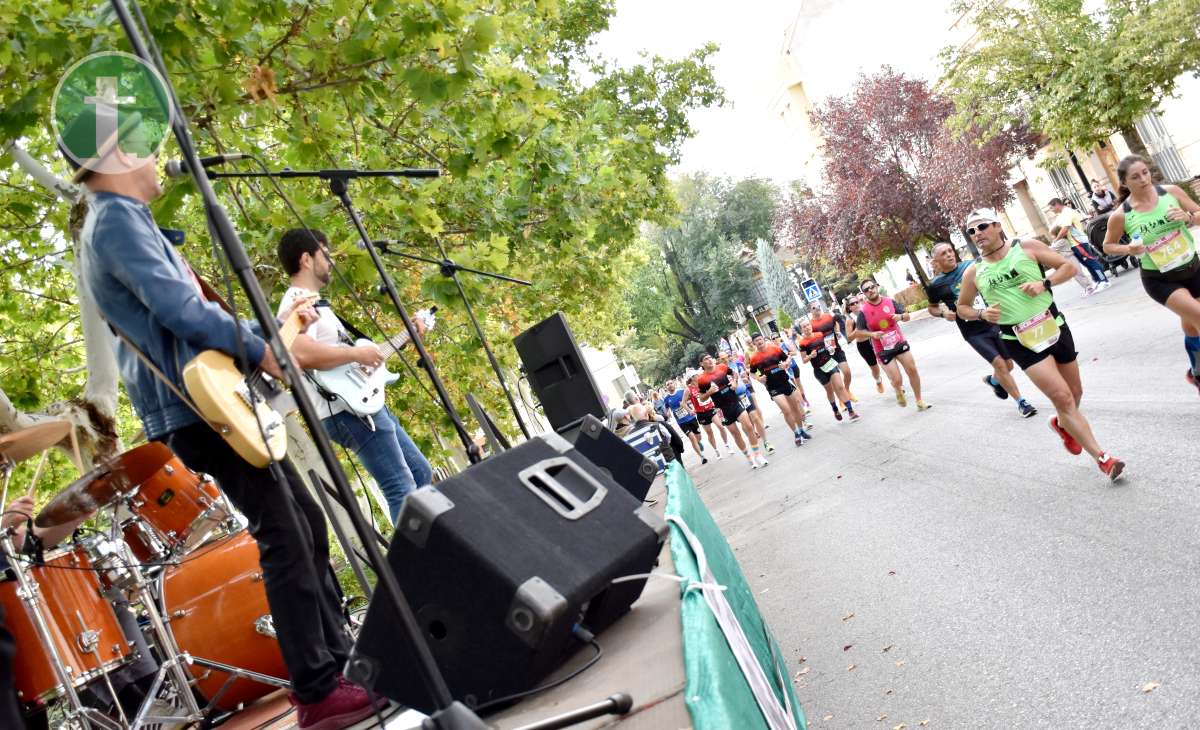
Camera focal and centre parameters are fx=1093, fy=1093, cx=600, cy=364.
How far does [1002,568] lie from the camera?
638 cm

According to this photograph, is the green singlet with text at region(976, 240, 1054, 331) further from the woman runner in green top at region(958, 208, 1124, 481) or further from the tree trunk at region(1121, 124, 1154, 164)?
the tree trunk at region(1121, 124, 1154, 164)

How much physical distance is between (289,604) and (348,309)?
7856 mm

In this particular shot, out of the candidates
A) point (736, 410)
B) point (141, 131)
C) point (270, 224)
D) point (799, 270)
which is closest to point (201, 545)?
point (270, 224)

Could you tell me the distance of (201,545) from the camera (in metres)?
7.34

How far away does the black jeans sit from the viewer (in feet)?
13.1

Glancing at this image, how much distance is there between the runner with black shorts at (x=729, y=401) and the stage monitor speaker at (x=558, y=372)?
294 inches

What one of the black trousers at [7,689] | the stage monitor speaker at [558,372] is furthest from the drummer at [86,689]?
the stage monitor speaker at [558,372]

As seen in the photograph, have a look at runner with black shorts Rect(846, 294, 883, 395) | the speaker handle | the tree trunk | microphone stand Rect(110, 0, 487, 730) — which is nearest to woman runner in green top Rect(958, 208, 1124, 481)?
the speaker handle

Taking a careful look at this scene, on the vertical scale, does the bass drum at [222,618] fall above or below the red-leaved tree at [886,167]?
below

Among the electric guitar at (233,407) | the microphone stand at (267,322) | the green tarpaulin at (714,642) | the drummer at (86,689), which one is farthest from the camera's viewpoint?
the drummer at (86,689)

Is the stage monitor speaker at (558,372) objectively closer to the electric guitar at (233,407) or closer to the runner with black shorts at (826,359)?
the electric guitar at (233,407)

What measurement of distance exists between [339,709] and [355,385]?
1698mm

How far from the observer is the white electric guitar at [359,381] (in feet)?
17.0

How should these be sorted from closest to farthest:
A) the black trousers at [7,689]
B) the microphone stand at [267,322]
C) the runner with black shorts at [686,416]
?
the microphone stand at [267,322], the black trousers at [7,689], the runner with black shorts at [686,416]
